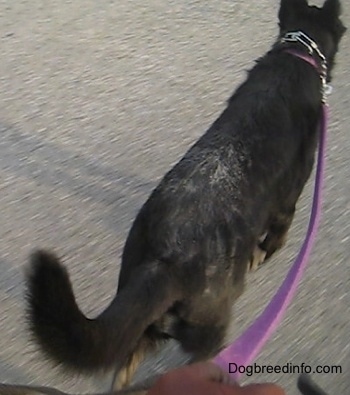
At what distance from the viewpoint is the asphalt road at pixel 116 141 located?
1871mm

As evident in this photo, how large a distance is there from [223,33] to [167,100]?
520mm

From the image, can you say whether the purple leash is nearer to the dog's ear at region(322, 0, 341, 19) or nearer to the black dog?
the black dog

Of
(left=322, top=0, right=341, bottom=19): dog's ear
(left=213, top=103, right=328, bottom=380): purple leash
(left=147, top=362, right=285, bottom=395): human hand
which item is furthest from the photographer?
(left=322, top=0, right=341, bottom=19): dog's ear

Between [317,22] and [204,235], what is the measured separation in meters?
0.83

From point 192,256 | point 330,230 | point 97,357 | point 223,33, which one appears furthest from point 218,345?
point 223,33

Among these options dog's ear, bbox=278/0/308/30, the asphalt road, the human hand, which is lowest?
the asphalt road

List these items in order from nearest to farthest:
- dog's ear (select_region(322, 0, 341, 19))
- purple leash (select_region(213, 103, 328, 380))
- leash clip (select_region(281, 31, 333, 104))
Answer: purple leash (select_region(213, 103, 328, 380)) → leash clip (select_region(281, 31, 333, 104)) → dog's ear (select_region(322, 0, 341, 19))

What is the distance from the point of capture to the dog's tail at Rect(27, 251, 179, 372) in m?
1.14

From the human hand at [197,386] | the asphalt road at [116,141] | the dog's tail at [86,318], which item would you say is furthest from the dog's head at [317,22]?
the human hand at [197,386]

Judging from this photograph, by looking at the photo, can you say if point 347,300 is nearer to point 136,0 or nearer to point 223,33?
point 223,33

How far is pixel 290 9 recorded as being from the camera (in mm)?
1993

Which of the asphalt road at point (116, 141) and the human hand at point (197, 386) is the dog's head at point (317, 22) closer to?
the asphalt road at point (116, 141)

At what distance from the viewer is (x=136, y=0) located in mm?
3014

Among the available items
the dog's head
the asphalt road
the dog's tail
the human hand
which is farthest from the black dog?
the human hand
